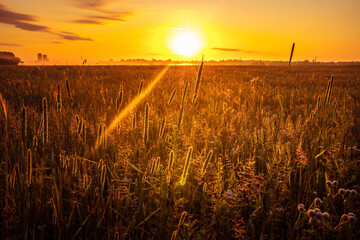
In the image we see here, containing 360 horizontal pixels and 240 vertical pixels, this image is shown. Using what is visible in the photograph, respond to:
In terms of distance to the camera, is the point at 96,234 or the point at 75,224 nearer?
the point at 96,234

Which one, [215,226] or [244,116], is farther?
[244,116]

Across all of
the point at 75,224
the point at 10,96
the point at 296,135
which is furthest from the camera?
the point at 10,96

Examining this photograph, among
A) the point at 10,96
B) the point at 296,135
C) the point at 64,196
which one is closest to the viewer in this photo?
the point at 64,196

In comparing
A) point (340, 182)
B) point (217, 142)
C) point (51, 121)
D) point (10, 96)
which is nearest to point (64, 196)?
point (217, 142)

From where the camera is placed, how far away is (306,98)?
18.6 ft

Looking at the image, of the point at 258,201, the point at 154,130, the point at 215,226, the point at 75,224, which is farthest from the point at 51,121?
the point at 258,201

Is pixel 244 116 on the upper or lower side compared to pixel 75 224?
upper

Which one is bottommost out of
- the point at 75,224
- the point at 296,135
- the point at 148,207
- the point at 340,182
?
the point at 75,224

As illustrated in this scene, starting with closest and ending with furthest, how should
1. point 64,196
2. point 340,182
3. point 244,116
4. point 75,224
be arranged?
1. point 75,224
2. point 64,196
3. point 340,182
4. point 244,116

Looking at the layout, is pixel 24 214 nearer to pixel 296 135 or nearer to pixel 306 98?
pixel 296 135

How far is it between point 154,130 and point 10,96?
3933 millimetres

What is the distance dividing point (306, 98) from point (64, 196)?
228 inches

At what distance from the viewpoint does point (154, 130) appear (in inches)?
121

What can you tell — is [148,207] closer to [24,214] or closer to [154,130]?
[24,214]
